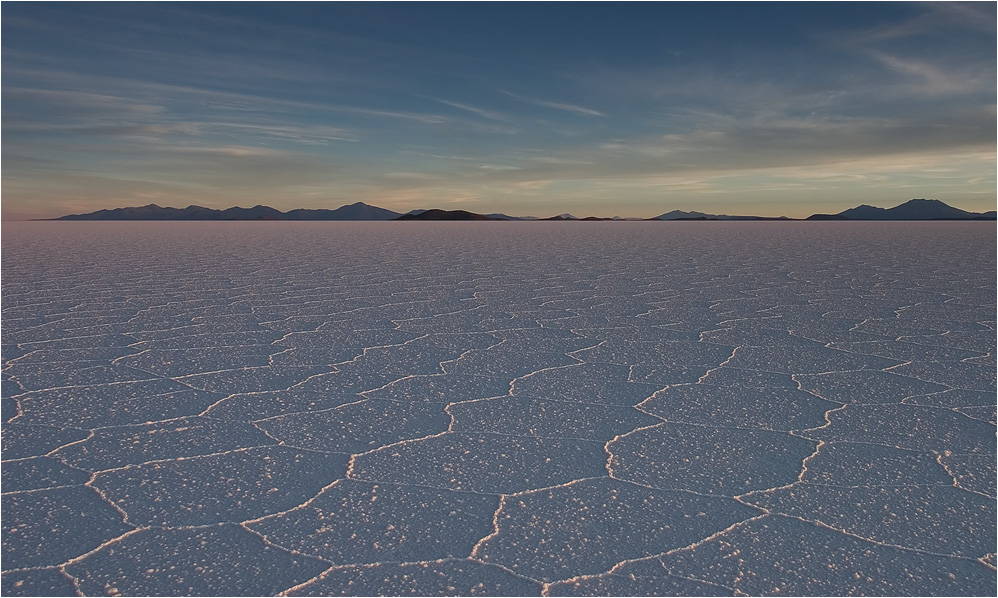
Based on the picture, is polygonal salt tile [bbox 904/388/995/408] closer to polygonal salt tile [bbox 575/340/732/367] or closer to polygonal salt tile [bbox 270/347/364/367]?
polygonal salt tile [bbox 575/340/732/367]

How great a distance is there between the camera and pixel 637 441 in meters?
2.22

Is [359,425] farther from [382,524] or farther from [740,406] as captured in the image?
[740,406]

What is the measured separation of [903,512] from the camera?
173 centimetres

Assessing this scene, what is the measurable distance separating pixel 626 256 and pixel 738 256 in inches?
59.9

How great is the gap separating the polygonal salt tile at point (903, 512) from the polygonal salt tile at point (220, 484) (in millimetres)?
1092

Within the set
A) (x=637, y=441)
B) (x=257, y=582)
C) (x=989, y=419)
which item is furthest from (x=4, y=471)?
(x=989, y=419)

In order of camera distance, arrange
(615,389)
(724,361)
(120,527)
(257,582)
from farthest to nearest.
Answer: (724,361), (615,389), (120,527), (257,582)

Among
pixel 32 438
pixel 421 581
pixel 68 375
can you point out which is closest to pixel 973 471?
pixel 421 581

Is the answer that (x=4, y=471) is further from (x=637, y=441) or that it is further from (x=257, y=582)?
(x=637, y=441)

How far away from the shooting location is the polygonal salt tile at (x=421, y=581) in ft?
4.63

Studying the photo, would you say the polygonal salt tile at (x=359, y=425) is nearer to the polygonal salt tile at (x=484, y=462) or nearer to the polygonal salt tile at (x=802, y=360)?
the polygonal salt tile at (x=484, y=462)

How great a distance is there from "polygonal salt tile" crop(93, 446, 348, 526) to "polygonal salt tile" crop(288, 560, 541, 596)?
35cm

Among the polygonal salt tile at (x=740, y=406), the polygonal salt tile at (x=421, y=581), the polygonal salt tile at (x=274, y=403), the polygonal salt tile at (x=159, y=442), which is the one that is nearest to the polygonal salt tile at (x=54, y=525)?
the polygonal salt tile at (x=159, y=442)

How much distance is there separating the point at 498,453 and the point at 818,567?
893 millimetres
